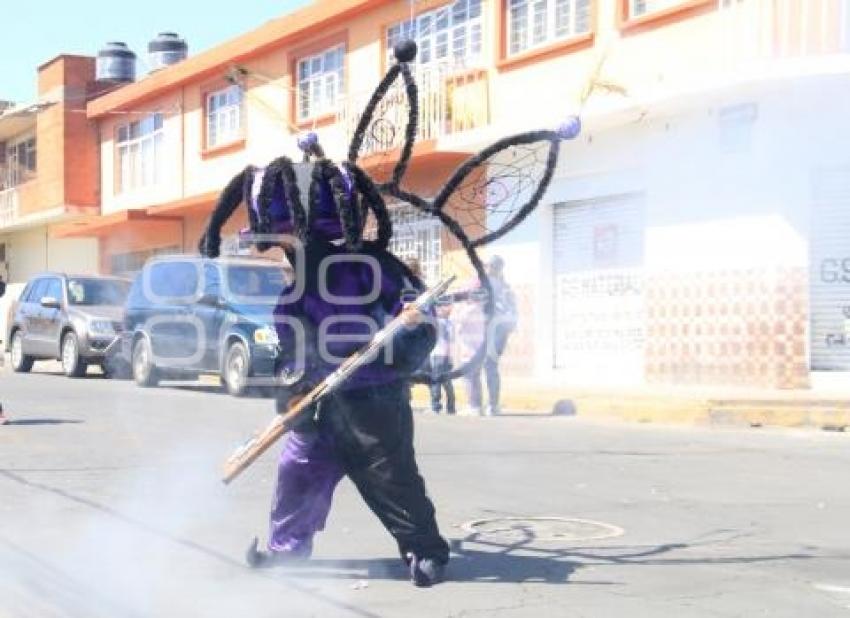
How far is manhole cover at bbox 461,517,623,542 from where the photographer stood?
6234mm

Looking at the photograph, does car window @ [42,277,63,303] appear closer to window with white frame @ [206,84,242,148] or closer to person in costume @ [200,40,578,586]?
window with white frame @ [206,84,242,148]

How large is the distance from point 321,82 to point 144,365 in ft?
26.4

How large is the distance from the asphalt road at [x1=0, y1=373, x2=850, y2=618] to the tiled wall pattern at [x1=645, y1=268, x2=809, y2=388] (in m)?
2.96

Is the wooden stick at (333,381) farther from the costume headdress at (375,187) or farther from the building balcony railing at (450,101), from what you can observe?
the building balcony railing at (450,101)

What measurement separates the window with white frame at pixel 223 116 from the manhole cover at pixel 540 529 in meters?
19.4

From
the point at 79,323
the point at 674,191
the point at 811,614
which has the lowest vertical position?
the point at 811,614

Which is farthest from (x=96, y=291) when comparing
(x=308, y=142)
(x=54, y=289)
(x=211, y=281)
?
(x=308, y=142)

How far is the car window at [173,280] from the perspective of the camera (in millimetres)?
15781

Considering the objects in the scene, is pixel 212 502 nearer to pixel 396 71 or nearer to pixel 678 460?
pixel 396 71

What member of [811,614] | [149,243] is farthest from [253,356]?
[149,243]

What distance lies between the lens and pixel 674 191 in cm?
1533

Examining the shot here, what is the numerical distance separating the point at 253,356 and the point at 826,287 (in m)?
6.73

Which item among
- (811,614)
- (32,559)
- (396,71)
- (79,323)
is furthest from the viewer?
(79,323)

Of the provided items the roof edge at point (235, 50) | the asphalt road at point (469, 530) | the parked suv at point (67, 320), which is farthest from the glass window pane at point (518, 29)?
the asphalt road at point (469, 530)
